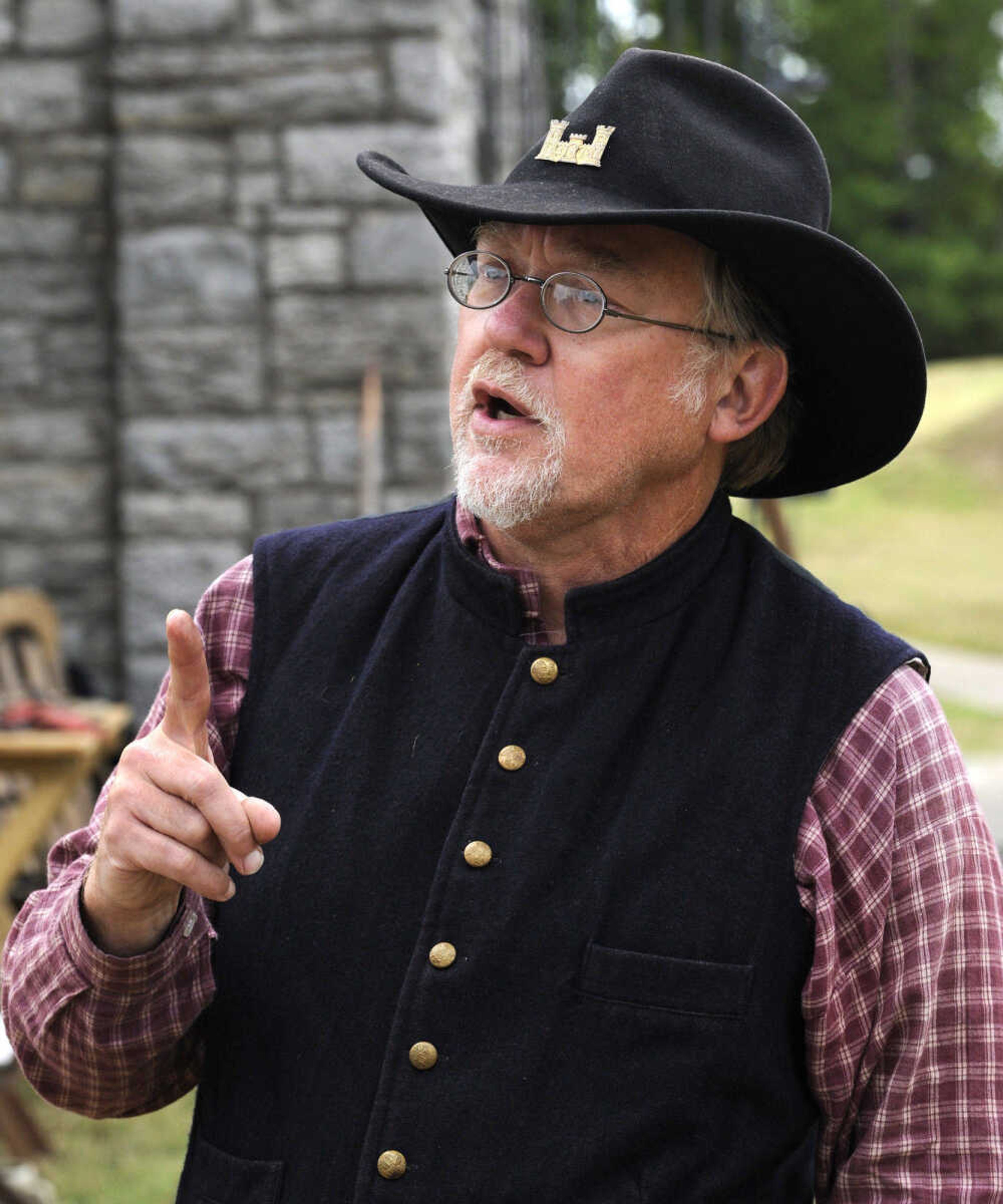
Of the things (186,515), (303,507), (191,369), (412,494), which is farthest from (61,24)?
(412,494)

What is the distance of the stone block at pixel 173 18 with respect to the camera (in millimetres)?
4738

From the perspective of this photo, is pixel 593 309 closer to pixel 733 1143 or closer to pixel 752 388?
pixel 752 388

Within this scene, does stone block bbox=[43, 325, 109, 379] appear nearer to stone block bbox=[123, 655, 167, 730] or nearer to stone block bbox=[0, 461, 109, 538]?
stone block bbox=[0, 461, 109, 538]

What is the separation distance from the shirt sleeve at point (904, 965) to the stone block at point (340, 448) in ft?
11.1

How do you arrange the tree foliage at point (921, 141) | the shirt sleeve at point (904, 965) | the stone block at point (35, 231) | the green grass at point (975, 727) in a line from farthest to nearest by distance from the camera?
the tree foliage at point (921, 141) < the green grass at point (975, 727) < the stone block at point (35, 231) < the shirt sleeve at point (904, 965)

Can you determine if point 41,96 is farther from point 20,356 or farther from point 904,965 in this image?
point 904,965

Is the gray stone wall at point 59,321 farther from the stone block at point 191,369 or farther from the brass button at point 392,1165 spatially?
the brass button at point 392,1165

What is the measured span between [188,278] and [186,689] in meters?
3.63

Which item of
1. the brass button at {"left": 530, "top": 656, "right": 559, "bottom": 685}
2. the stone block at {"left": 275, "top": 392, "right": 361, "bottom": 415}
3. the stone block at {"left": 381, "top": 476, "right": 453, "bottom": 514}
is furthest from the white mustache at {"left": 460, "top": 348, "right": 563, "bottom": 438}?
the stone block at {"left": 275, "top": 392, "right": 361, "bottom": 415}

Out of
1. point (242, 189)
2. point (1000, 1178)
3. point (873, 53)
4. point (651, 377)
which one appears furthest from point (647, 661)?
point (873, 53)

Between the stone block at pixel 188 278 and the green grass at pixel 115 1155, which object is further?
the stone block at pixel 188 278

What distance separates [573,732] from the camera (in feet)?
5.15

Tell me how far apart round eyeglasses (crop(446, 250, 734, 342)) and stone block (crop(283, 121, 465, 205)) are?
10.3ft

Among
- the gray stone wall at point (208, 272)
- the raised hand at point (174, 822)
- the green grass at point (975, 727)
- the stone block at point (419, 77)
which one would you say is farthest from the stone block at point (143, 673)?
the green grass at point (975, 727)
